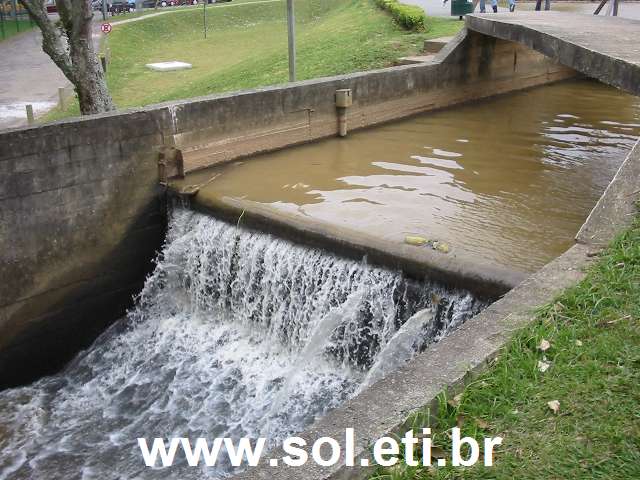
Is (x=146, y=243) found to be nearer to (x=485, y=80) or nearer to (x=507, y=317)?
(x=507, y=317)

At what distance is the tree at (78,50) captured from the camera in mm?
11633

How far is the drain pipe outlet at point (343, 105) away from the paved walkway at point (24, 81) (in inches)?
318

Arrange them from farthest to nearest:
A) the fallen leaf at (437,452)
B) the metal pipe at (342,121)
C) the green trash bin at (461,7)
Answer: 1. the green trash bin at (461,7)
2. the metal pipe at (342,121)
3. the fallen leaf at (437,452)

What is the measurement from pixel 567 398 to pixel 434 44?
42.0ft

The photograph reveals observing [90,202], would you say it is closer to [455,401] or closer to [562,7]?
[455,401]

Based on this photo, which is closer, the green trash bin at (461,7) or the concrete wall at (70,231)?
the concrete wall at (70,231)

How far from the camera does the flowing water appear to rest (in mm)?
7043

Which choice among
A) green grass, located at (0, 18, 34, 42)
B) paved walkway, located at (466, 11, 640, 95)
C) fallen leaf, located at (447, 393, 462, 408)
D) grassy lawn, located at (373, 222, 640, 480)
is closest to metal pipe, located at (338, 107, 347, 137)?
paved walkway, located at (466, 11, 640, 95)

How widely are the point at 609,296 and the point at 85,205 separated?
667cm

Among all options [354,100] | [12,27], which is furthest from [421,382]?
[12,27]

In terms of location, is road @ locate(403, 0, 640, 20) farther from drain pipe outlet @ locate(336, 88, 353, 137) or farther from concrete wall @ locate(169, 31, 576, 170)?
drain pipe outlet @ locate(336, 88, 353, 137)

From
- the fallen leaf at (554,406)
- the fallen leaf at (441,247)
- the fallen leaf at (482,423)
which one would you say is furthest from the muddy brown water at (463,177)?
the fallen leaf at (482,423)

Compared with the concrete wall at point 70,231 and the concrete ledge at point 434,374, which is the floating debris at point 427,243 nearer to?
the concrete ledge at point 434,374

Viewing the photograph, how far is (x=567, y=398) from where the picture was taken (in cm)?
403
